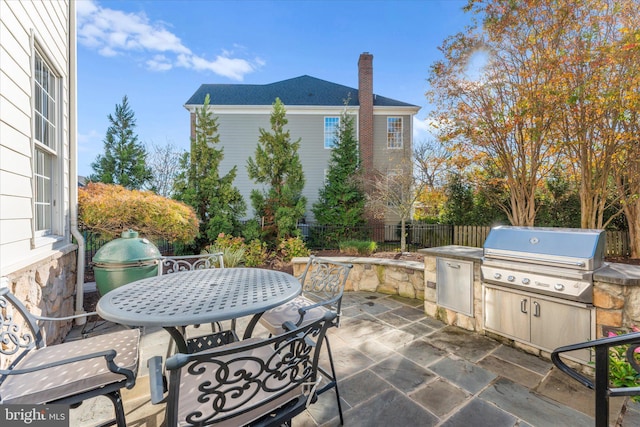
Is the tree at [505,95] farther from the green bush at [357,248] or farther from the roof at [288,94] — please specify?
the roof at [288,94]

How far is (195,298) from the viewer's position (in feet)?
6.20

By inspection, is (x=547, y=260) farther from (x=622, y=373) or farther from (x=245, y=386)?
(x=245, y=386)

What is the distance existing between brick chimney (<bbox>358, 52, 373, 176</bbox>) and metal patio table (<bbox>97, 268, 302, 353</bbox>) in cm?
1102

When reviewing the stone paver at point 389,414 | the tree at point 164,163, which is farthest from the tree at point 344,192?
the tree at point 164,163

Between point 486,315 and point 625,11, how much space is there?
6331 mm

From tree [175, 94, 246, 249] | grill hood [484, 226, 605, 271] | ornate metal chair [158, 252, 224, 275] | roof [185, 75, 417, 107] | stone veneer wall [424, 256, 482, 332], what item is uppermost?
roof [185, 75, 417, 107]

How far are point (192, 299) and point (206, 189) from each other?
6223 millimetres

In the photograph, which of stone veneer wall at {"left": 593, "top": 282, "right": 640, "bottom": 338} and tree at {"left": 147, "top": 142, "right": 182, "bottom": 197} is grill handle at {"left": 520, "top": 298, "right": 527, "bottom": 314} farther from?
tree at {"left": 147, "top": 142, "right": 182, "bottom": 197}

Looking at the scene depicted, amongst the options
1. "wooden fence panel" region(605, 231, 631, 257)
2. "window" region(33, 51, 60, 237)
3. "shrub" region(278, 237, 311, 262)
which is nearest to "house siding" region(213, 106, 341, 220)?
"shrub" region(278, 237, 311, 262)

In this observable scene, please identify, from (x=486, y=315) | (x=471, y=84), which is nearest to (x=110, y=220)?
(x=486, y=315)

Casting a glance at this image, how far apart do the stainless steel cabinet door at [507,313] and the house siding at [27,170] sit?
433 centimetres

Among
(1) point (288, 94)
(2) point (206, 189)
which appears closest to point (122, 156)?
(2) point (206, 189)

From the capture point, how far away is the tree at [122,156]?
11391 mm

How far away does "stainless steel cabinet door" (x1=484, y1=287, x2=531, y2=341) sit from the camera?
2783 millimetres
